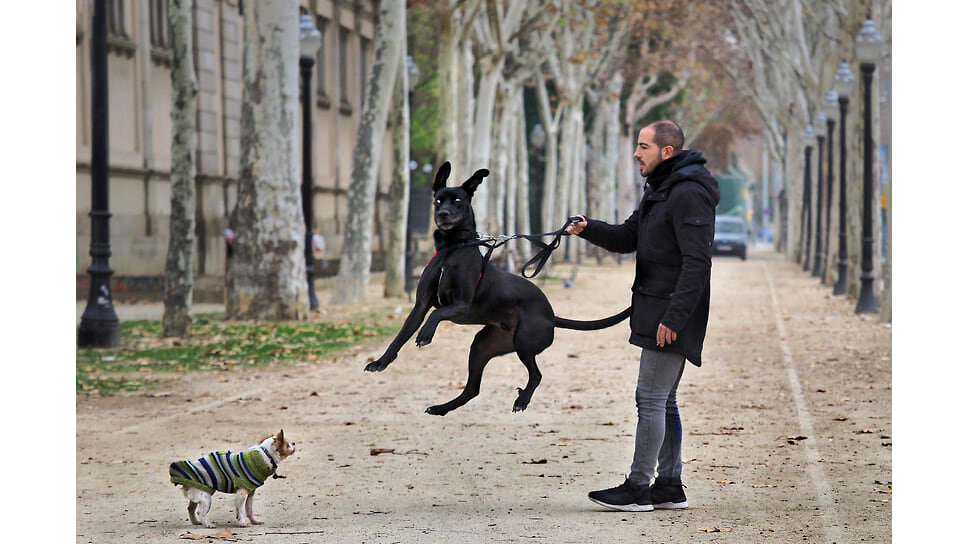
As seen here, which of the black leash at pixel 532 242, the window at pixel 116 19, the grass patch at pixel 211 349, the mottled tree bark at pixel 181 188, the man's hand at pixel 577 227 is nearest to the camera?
the black leash at pixel 532 242

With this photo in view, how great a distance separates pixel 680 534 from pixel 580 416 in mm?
4790

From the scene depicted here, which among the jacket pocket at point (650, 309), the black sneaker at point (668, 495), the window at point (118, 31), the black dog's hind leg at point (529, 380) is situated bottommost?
the black sneaker at point (668, 495)

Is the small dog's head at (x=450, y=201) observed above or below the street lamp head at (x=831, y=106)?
below

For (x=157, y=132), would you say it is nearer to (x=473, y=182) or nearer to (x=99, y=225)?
(x=99, y=225)

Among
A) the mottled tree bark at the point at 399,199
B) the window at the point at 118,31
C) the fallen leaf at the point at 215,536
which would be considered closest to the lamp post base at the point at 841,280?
the mottled tree bark at the point at 399,199

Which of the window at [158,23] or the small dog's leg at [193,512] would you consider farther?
the window at [158,23]

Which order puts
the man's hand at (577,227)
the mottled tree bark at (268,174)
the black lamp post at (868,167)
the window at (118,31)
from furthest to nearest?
the window at (118,31) < the black lamp post at (868,167) < the mottled tree bark at (268,174) < the man's hand at (577,227)

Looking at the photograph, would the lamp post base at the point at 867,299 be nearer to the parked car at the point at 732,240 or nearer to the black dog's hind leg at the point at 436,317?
the black dog's hind leg at the point at 436,317

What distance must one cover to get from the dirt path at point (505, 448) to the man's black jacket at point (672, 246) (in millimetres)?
1035

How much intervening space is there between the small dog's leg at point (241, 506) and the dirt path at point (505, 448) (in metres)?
0.06

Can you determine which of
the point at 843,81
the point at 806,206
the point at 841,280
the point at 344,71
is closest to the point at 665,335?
the point at 843,81

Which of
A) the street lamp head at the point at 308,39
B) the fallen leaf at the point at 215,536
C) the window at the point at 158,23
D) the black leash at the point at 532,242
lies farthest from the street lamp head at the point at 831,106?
the fallen leaf at the point at 215,536

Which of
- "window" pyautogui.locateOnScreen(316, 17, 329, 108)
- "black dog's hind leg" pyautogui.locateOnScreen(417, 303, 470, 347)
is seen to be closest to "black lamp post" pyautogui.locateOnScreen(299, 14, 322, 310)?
"window" pyautogui.locateOnScreen(316, 17, 329, 108)

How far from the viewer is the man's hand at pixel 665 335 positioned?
23.6 ft
